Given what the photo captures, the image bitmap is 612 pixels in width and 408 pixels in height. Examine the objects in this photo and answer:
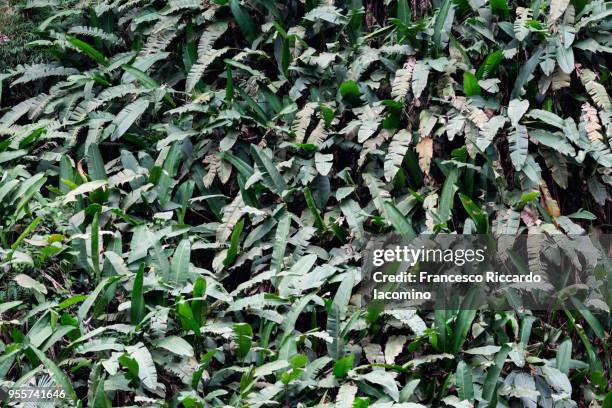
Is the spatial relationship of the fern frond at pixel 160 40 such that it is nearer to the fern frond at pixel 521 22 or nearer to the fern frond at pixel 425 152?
the fern frond at pixel 425 152

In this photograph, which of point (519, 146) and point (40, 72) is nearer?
point (519, 146)

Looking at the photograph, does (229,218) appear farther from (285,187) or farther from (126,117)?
(126,117)

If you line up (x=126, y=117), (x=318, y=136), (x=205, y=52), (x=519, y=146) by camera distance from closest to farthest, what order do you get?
(x=519, y=146) → (x=318, y=136) → (x=126, y=117) → (x=205, y=52)

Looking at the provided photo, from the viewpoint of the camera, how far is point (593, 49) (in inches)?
215

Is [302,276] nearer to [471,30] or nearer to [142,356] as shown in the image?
[142,356]

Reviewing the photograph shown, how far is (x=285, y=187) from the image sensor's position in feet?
18.3

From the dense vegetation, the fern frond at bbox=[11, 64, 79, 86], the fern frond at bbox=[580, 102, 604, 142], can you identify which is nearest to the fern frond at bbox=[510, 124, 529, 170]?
the dense vegetation

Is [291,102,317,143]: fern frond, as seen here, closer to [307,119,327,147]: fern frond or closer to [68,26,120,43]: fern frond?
[307,119,327,147]: fern frond

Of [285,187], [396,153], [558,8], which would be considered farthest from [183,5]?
[558,8]

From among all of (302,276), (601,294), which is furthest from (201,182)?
(601,294)

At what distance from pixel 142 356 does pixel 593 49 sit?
11.5 feet

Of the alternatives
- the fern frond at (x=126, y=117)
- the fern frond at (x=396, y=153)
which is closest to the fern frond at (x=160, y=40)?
the fern frond at (x=126, y=117)

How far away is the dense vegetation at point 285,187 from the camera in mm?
4625

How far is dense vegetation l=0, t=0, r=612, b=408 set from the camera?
15.2 feet
